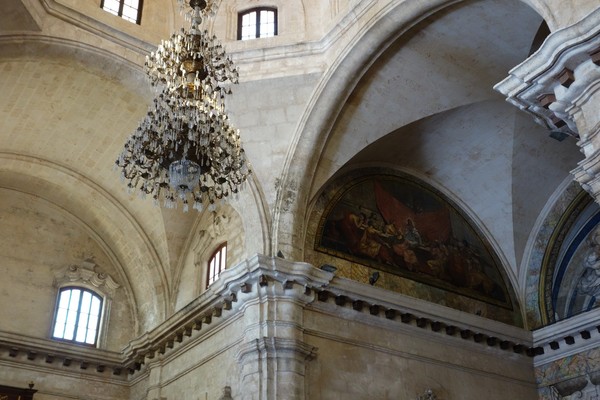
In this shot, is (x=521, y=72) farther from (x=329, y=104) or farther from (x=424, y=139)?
(x=424, y=139)

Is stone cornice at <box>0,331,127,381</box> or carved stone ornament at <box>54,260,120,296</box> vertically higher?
carved stone ornament at <box>54,260,120,296</box>

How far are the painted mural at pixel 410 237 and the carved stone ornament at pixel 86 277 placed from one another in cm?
553

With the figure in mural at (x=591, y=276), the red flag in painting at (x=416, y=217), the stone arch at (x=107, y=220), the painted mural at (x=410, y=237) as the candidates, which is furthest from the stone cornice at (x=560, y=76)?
the stone arch at (x=107, y=220)

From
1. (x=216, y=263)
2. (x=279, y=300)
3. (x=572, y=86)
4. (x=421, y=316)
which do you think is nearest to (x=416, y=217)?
(x=421, y=316)

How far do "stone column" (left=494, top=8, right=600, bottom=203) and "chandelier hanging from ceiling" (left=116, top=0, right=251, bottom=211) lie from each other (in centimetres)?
349

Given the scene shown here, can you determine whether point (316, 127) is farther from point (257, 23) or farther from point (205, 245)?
point (205, 245)

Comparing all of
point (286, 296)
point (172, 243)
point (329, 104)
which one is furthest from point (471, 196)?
point (172, 243)

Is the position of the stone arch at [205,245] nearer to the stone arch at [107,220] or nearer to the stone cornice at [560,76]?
the stone arch at [107,220]

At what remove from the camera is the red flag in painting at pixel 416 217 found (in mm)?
13062

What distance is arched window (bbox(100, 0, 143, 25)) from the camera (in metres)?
11.9

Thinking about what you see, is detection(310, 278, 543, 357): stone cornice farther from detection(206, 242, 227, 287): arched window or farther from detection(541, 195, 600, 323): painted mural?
detection(206, 242, 227, 287): arched window

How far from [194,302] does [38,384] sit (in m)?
3.84

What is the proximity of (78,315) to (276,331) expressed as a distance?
5957 millimetres

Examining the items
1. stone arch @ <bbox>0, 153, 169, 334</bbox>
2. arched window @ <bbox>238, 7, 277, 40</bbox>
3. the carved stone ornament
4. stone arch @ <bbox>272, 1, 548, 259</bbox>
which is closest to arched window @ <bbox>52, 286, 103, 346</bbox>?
the carved stone ornament
